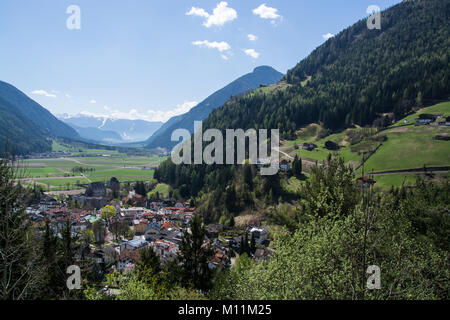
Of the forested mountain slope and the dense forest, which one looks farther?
the forested mountain slope

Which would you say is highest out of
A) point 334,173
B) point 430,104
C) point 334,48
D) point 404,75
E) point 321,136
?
point 334,48

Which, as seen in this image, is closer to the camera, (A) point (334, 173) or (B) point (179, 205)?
(A) point (334, 173)

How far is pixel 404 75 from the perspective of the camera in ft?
378

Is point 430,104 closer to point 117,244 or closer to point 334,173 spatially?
point 334,173

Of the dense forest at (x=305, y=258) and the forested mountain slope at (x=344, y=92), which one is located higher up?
the forested mountain slope at (x=344, y=92)

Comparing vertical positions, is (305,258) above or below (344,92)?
below

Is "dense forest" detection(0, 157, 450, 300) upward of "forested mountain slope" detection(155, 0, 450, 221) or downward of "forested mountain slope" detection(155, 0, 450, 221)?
Result: downward

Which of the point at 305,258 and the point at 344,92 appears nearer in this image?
the point at 305,258

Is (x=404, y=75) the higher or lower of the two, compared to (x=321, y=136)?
higher

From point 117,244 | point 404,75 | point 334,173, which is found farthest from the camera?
point 404,75

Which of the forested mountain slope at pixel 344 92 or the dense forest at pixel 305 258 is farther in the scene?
the forested mountain slope at pixel 344 92
